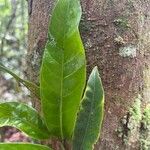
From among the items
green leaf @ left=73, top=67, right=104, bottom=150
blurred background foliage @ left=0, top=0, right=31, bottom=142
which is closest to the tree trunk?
green leaf @ left=73, top=67, right=104, bottom=150

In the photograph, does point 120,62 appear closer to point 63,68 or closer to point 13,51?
point 63,68

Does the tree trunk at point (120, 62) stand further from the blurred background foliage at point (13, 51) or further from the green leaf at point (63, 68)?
the blurred background foliage at point (13, 51)

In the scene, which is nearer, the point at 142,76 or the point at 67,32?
the point at 67,32

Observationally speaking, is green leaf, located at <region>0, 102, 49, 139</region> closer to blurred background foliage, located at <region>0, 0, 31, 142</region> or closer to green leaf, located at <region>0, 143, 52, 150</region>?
green leaf, located at <region>0, 143, 52, 150</region>

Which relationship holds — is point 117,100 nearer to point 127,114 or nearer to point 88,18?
point 127,114

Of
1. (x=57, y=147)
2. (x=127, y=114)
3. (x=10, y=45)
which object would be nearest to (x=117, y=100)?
(x=127, y=114)

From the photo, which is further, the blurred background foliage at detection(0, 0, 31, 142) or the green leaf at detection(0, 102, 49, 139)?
the blurred background foliage at detection(0, 0, 31, 142)

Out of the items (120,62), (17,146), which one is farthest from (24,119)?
(120,62)
